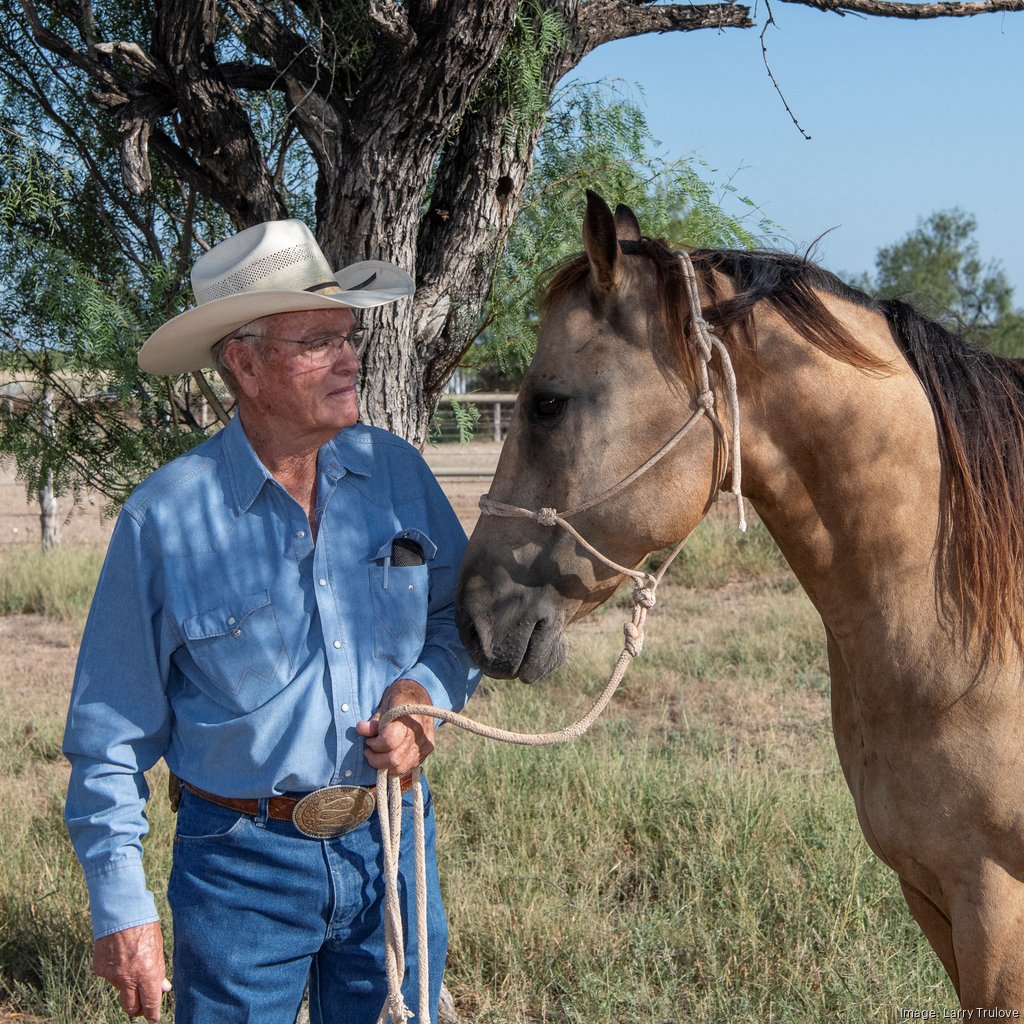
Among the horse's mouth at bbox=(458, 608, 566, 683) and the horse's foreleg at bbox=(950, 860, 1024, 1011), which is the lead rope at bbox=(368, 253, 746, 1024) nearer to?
the horse's mouth at bbox=(458, 608, 566, 683)

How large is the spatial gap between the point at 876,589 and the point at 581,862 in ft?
6.74

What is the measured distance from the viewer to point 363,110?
9.25 ft

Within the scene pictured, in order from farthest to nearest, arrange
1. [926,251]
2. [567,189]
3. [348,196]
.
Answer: [926,251]
[567,189]
[348,196]

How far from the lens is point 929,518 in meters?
2.09

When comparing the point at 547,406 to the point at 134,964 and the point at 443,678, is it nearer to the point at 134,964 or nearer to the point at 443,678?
the point at 443,678

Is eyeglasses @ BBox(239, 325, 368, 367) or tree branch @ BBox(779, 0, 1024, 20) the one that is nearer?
eyeglasses @ BBox(239, 325, 368, 367)

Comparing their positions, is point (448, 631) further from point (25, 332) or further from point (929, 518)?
point (25, 332)

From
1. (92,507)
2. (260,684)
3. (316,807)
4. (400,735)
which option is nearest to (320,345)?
(260,684)

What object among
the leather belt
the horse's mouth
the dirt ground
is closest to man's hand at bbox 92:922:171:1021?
the leather belt

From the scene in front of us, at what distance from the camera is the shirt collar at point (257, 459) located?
2021 mm

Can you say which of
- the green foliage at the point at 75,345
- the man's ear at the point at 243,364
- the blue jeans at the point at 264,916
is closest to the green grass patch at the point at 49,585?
the green foliage at the point at 75,345

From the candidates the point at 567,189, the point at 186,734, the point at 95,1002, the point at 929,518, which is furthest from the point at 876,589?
the point at 95,1002

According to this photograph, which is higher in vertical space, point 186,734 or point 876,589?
point 876,589

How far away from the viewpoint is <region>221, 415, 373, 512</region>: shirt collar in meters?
2.02
